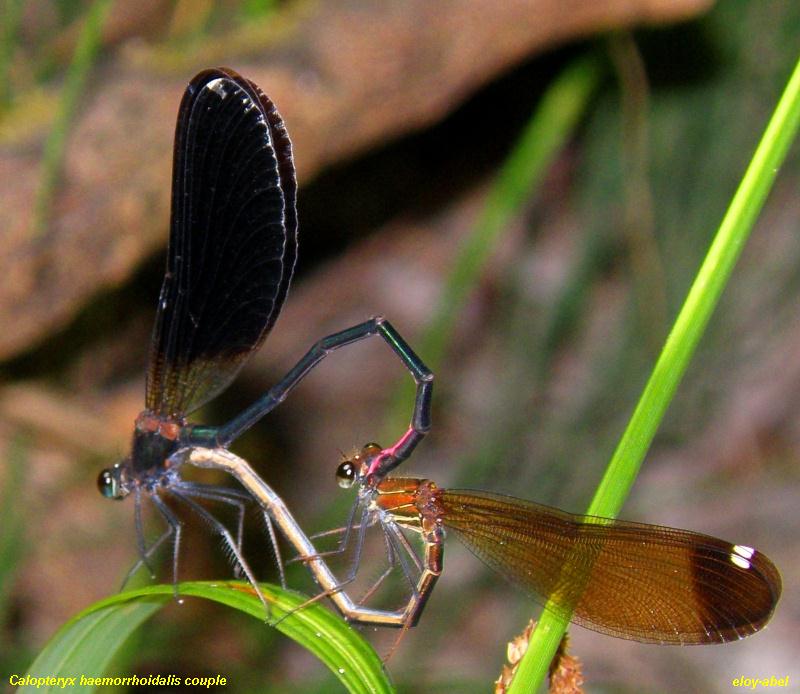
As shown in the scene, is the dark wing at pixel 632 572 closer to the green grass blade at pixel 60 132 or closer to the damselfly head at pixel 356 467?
the damselfly head at pixel 356 467

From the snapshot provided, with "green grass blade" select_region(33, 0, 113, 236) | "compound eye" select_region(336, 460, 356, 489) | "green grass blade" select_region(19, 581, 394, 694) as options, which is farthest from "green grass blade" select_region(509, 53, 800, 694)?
"green grass blade" select_region(33, 0, 113, 236)

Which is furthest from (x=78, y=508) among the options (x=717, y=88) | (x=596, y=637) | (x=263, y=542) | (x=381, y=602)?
(x=717, y=88)

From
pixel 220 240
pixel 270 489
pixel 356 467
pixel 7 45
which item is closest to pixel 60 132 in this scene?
pixel 7 45

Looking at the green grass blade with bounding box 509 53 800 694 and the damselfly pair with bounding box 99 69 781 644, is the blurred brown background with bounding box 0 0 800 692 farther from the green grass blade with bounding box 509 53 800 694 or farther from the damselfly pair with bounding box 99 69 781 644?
the green grass blade with bounding box 509 53 800 694

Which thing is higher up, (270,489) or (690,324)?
(270,489)

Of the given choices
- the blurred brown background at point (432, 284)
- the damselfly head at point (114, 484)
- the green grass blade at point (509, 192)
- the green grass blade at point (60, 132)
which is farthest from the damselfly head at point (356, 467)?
the green grass blade at point (509, 192)

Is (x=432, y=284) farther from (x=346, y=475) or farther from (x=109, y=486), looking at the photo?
(x=346, y=475)
